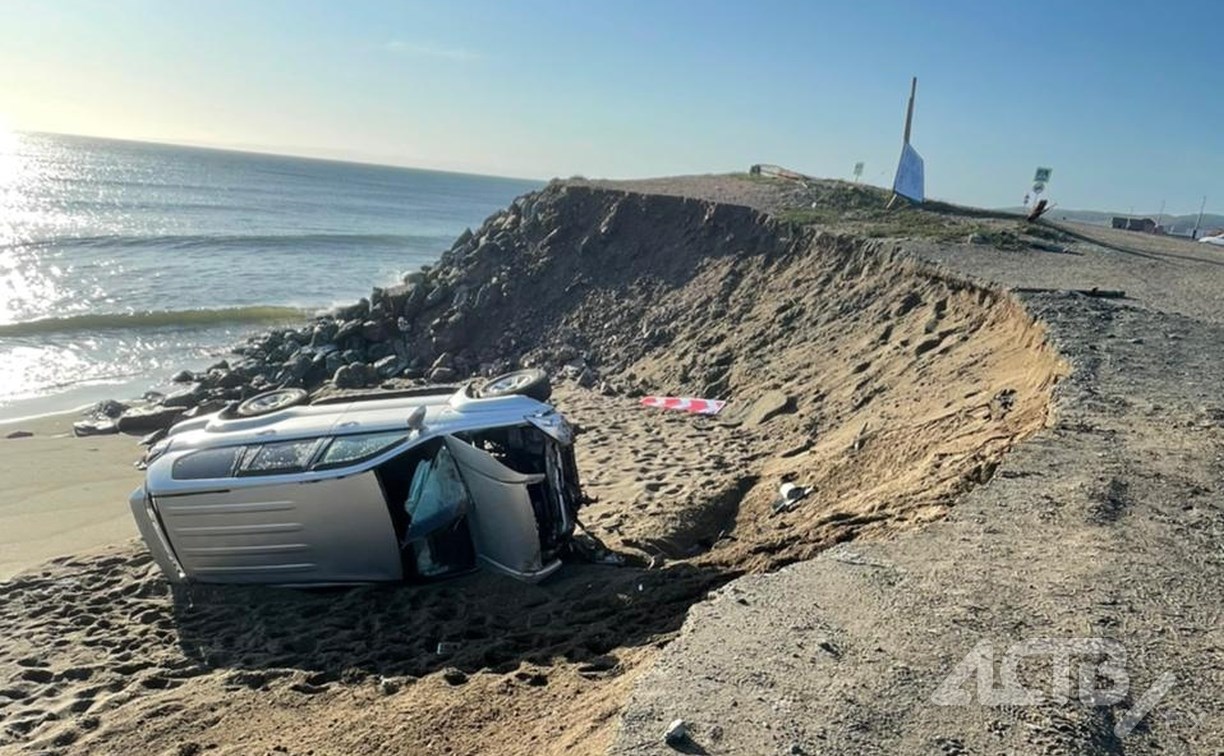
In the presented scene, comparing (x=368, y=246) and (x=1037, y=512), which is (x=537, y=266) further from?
(x=368, y=246)

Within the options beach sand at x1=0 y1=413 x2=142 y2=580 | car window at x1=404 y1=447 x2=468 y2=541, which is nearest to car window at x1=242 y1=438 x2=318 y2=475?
car window at x1=404 y1=447 x2=468 y2=541

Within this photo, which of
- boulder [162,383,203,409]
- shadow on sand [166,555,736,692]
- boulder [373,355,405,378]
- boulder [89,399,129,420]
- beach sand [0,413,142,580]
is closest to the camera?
shadow on sand [166,555,736,692]

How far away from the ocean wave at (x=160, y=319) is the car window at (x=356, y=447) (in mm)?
22736

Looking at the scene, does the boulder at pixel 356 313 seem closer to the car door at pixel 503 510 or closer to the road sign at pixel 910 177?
the road sign at pixel 910 177

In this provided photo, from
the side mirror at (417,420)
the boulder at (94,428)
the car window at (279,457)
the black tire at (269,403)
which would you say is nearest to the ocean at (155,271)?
the boulder at (94,428)

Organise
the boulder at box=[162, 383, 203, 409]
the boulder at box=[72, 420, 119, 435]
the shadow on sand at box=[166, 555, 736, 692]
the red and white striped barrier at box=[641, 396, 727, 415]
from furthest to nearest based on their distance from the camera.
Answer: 1. the boulder at box=[162, 383, 203, 409]
2. the boulder at box=[72, 420, 119, 435]
3. the red and white striped barrier at box=[641, 396, 727, 415]
4. the shadow on sand at box=[166, 555, 736, 692]

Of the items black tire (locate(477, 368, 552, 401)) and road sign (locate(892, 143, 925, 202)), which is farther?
road sign (locate(892, 143, 925, 202))

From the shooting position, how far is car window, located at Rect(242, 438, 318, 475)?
23.1 feet

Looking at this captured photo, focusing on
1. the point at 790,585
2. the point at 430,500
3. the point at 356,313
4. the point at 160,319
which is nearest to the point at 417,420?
the point at 430,500

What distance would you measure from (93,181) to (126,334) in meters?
76.8

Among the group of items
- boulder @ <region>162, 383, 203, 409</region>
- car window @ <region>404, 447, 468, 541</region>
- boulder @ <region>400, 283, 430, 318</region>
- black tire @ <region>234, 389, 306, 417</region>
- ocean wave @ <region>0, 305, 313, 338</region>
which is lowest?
ocean wave @ <region>0, 305, 313, 338</region>

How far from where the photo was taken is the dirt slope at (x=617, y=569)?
17.2 feet

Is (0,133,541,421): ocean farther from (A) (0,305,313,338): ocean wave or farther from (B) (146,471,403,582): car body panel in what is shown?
(B) (146,471,403,582): car body panel

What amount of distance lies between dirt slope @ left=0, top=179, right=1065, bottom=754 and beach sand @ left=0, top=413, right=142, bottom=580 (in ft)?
5.54
